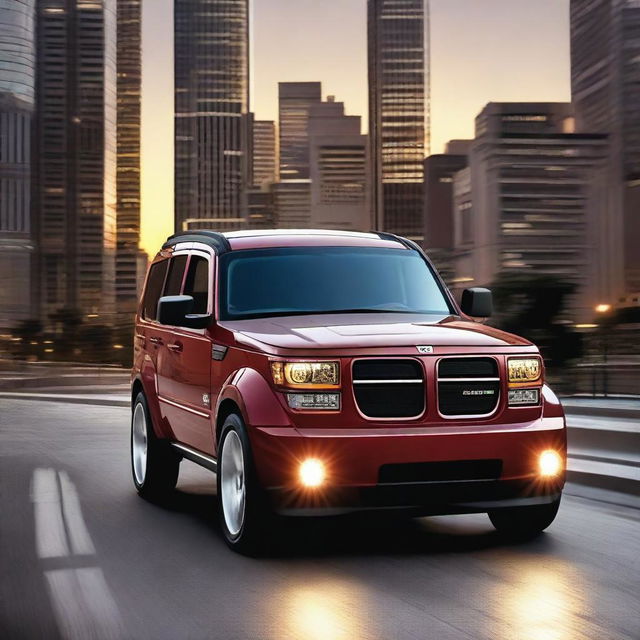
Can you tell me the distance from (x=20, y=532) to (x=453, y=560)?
3.02m

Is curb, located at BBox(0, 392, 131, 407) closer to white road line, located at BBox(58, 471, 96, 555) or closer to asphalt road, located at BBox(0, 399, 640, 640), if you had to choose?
white road line, located at BBox(58, 471, 96, 555)

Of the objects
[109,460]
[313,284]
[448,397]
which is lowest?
[109,460]

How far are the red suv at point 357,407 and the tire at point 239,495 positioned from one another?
0.01 m

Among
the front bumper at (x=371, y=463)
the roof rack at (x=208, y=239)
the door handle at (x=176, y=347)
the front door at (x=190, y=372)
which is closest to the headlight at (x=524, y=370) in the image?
the front bumper at (x=371, y=463)

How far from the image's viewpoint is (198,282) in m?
8.48

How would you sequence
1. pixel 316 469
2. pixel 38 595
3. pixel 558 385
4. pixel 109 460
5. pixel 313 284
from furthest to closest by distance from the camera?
pixel 558 385 < pixel 109 460 < pixel 313 284 < pixel 316 469 < pixel 38 595

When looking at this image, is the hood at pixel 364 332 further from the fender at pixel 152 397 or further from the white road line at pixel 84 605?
the fender at pixel 152 397

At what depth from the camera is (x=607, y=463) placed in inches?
422

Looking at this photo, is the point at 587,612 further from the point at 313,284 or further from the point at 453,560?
the point at 313,284

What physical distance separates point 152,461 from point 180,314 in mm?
2045

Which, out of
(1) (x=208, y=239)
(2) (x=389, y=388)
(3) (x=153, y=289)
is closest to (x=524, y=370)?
(2) (x=389, y=388)

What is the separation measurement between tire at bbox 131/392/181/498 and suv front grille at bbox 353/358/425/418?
2.96m

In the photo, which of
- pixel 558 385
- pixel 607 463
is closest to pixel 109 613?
pixel 607 463

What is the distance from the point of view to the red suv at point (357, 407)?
6.19m
